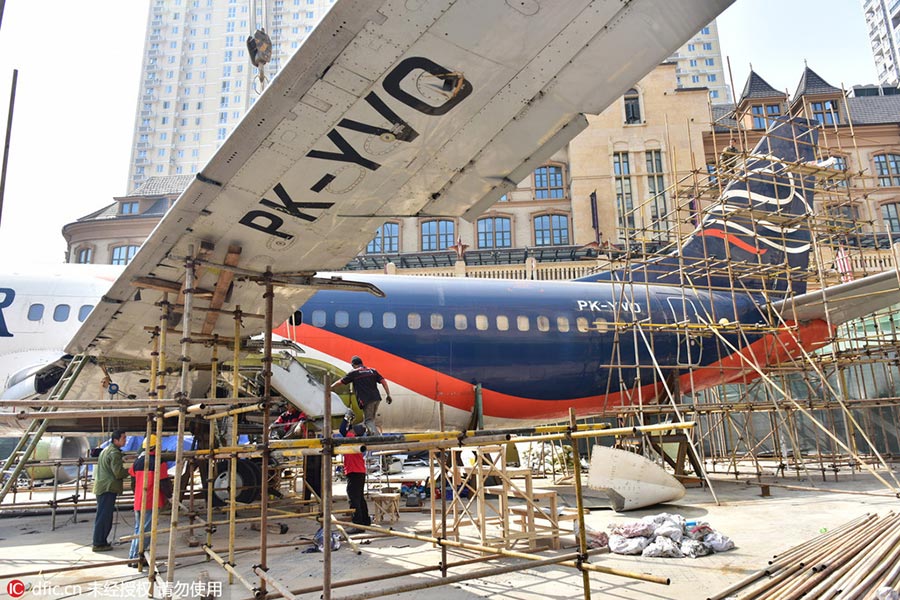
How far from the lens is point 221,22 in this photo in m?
98.4

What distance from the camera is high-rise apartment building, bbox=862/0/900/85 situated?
9094 cm

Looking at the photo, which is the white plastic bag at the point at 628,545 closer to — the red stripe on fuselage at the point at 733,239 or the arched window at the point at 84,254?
the red stripe on fuselage at the point at 733,239

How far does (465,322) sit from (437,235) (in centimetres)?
3029

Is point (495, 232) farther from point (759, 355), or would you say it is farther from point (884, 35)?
point (884, 35)

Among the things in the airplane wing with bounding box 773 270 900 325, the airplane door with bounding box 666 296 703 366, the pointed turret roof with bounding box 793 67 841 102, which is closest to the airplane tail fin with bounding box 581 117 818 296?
the airplane door with bounding box 666 296 703 366

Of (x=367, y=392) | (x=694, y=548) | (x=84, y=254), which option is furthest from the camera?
(x=84, y=254)

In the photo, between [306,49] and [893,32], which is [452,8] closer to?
[306,49]

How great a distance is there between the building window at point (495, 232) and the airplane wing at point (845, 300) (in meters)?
29.3

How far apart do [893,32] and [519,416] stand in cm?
11127

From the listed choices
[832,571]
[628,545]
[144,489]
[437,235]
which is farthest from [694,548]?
[437,235]

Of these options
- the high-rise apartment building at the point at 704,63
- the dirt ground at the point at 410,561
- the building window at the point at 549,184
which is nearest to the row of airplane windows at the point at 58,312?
the dirt ground at the point at 410,561

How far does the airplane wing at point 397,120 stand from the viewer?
9.84 ft

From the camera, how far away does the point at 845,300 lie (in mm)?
13344

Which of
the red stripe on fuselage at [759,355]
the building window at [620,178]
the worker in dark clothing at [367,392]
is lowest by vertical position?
the worker in dark clothing at [367,392]
